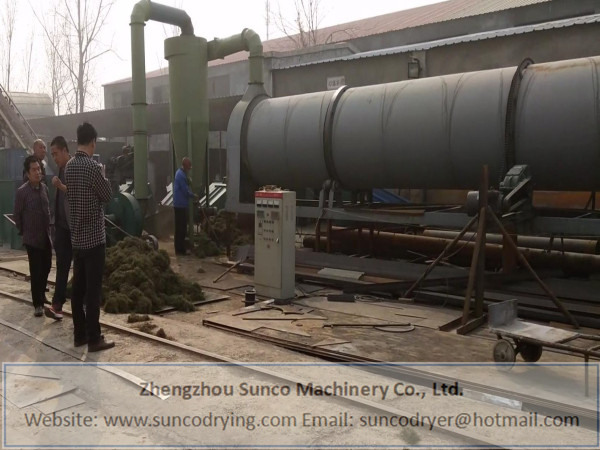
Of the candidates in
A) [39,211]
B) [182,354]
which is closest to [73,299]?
[182,354]

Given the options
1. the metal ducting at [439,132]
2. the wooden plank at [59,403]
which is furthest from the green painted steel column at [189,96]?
the wooden plank at [59,403]

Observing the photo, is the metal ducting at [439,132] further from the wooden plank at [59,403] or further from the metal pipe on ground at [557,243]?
the wooden plank at [59,403]

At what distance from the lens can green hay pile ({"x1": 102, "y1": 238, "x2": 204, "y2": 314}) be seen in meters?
6.70

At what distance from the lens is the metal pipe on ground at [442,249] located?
23.9ft

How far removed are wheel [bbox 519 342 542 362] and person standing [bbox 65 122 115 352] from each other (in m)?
3.85

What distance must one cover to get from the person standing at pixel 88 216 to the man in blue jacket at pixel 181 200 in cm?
570

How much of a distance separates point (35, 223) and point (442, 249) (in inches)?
230

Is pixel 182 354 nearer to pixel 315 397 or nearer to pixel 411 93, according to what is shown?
pixel 315 397

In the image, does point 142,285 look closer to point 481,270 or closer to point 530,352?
point 481,270

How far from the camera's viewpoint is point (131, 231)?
35.0 ft

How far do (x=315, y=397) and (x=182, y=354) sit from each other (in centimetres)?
156

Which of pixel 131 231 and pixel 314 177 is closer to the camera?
pixel 314 177

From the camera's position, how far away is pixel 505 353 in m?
4.65

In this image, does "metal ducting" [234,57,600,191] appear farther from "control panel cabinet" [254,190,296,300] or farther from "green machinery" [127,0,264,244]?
"green machinery" [127,0,264,244]
